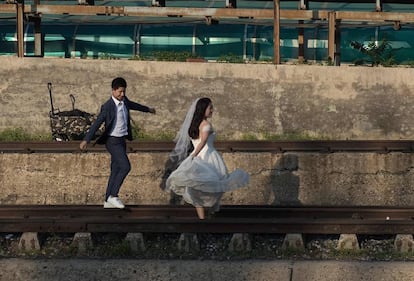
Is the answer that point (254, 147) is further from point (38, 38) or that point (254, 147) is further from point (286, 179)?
point (38, 38)

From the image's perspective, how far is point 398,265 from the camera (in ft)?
21.6

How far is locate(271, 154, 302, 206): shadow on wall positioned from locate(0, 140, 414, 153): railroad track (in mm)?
270

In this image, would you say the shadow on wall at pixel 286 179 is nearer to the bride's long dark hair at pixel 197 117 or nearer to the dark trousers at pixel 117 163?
the dark trousers at pixel 117 163

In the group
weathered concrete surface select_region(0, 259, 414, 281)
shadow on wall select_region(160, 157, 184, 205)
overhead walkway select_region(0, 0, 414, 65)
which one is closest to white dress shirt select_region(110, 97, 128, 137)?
shadow on wall select_region(160, 157, 184, 205)

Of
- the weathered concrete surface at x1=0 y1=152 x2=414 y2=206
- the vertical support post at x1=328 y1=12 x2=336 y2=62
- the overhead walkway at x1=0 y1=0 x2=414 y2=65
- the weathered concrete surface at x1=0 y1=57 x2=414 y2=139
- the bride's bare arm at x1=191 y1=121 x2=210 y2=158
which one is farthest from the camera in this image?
the overhead walkway at x1=0 y1=0 x2=414 y2=65

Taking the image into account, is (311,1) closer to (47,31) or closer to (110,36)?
(110,36)

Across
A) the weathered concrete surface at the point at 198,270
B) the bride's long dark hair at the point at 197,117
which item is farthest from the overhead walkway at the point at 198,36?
the weathered concrete surface at the point at 198,270

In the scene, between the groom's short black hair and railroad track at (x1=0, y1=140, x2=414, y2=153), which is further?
railroad track at (x1=0, y1=140, x2=414, y2=153)

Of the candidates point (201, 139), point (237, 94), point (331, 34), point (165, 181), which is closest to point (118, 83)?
point (201, 139)

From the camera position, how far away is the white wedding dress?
27.5 ft

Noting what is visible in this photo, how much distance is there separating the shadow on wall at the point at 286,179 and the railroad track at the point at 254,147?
0.89 feet

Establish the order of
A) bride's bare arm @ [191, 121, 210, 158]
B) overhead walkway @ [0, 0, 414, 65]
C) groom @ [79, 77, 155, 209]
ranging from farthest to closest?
overhead walkway @ [0, 0, 414, 65]
groom @ [79, 77, 155, 209]
bride's bare arm @ [191, 121, 210, 158]

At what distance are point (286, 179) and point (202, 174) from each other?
3.45 metres

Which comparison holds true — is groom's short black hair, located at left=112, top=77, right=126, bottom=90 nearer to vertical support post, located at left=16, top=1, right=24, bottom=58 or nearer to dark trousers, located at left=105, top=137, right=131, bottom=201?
dark trousers, located at left=105, top=137, right=131, bottom=201
